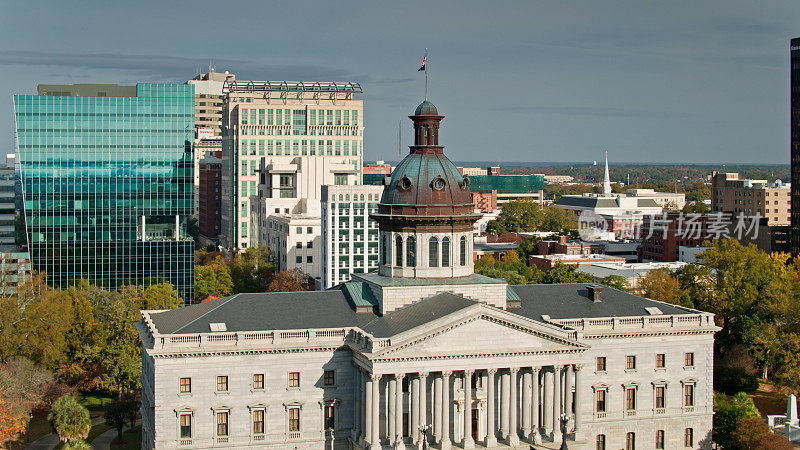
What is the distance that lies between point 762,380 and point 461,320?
1891 inches

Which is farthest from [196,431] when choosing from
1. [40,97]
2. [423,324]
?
[40,97]

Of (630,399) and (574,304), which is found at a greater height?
(574,304)

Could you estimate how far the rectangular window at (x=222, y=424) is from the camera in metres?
69.9

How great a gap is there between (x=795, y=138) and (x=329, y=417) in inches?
5128

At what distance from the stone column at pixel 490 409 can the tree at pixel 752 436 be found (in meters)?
20.7

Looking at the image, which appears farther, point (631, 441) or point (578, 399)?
point (631, 441)

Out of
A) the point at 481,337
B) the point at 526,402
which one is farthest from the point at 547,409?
the point at 481,337

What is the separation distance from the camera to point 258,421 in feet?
232

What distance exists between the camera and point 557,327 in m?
71.6

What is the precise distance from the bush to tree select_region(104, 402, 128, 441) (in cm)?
5595

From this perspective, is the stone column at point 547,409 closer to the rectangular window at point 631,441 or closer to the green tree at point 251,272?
the rectangular window at point 631,441

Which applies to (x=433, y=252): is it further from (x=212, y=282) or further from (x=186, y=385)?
(x=212, y=282)

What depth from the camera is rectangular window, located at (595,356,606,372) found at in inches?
3017

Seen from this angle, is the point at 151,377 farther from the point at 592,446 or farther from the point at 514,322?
the point at 592,446
